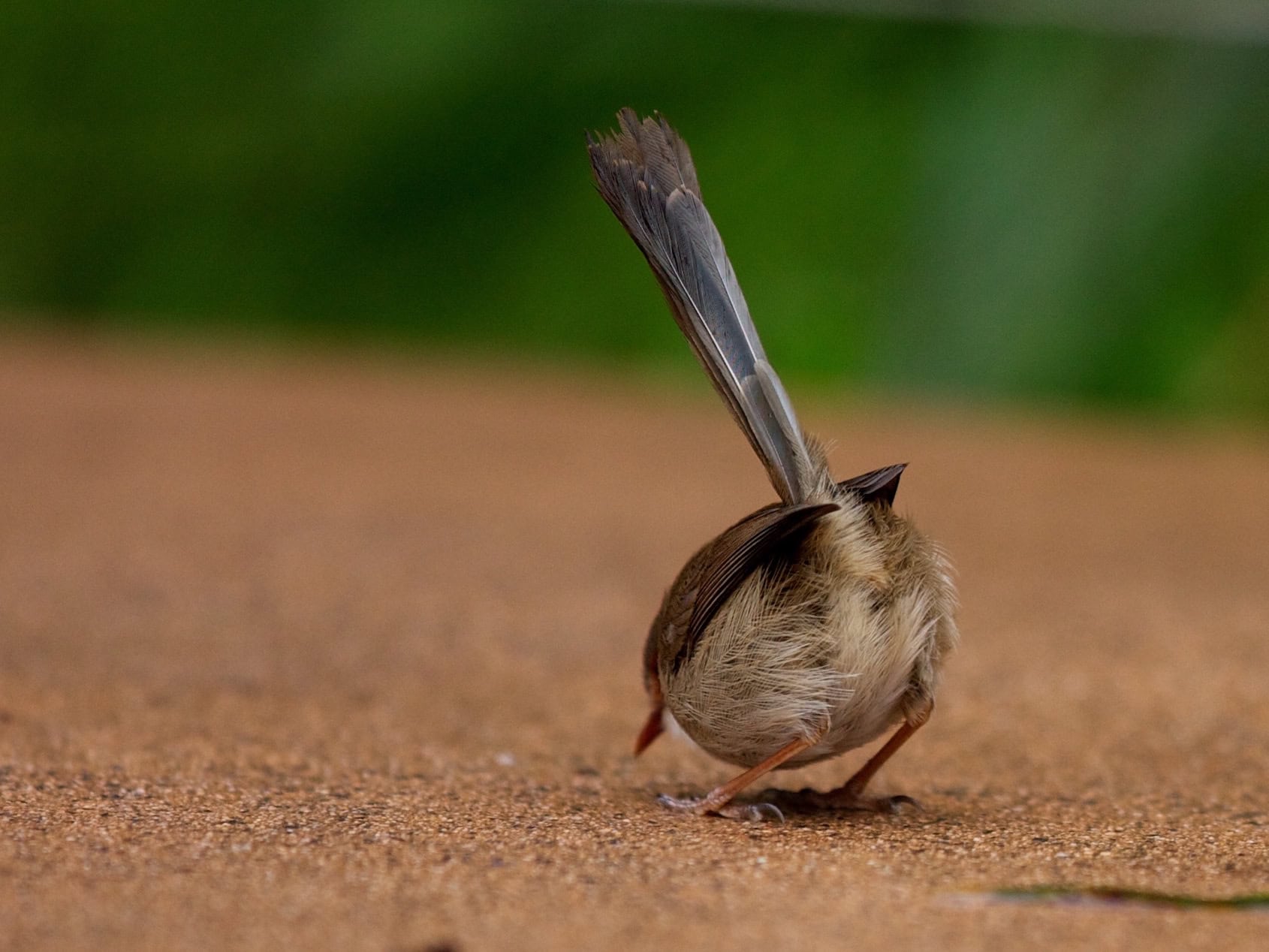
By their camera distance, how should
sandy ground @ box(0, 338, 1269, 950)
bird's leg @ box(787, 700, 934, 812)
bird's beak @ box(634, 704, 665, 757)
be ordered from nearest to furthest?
sandy ground @ box(0, 338, 1269, 950) → bird's leg @ box(787, 700, 934, 812) → bird's beak @ box(634, 704, 665, 757)

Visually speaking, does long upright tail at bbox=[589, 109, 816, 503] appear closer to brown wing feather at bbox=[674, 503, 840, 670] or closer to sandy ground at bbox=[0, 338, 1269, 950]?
brown wing feather at bbox=[674, 503, 840, 670]

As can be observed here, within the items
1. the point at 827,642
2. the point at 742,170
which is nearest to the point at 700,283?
the point at 827,642

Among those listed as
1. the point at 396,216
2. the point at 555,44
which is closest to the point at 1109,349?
the point at 555,44

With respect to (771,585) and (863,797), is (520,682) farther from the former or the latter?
(771,585)

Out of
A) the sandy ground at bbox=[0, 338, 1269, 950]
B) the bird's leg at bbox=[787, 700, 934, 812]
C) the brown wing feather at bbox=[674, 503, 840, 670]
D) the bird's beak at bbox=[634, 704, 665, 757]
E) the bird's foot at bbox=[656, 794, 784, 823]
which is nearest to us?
the sandy ground at bbox=[0, 338, 1269, 950]

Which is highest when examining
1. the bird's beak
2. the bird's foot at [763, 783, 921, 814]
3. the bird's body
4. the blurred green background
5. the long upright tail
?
the blurred green background

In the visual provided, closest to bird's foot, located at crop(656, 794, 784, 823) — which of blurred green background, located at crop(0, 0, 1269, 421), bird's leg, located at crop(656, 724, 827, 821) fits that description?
bird's leg, located at crop(656, 724, 827, 821)

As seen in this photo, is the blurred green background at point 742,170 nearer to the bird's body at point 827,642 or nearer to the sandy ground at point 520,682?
the sandy ground at point 520,682
